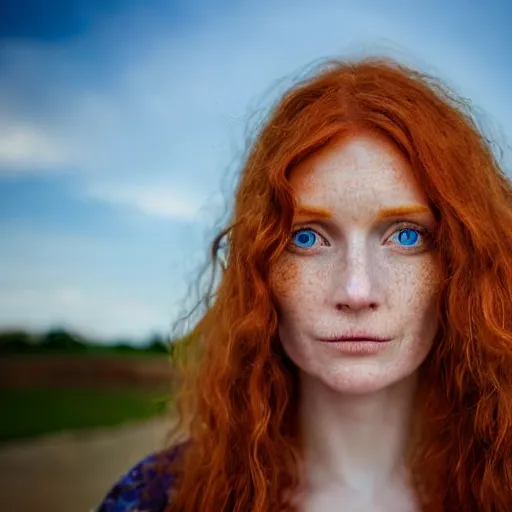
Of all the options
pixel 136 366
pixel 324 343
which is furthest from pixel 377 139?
pixel 136 366

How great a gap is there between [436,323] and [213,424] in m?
0.49

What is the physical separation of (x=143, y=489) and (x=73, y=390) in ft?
14.2

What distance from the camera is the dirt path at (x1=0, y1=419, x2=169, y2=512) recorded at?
3.64 meters

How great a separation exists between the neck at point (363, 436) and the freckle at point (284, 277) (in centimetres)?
21

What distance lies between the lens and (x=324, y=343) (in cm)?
125

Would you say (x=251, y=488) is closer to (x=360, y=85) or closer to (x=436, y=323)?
(x=436, y=323)

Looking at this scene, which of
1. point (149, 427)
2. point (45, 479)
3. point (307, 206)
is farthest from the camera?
point (149, 427)

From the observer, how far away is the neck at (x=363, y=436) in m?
1.36

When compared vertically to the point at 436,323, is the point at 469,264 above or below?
above

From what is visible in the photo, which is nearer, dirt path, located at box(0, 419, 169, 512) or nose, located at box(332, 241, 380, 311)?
nose, located at box(332, 241, 380, 311)

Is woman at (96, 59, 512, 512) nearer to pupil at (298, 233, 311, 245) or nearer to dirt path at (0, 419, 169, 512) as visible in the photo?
pupil at (298, 233, 311, 245)

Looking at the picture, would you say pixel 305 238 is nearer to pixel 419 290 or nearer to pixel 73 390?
pixel 419 290

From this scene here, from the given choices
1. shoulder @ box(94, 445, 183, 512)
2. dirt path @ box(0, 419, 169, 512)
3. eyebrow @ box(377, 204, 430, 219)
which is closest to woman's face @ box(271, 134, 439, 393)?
eyebrow @ box(377, 204, 430, 219)

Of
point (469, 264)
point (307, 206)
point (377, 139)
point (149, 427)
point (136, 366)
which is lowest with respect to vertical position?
point (149, 427)
